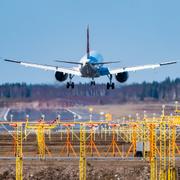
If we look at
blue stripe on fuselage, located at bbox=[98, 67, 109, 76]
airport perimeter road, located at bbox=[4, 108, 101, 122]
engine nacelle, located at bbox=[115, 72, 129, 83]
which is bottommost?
airport perimeter road, located at bbox=[4, 108, 101, 122]

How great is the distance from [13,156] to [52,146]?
16.3m

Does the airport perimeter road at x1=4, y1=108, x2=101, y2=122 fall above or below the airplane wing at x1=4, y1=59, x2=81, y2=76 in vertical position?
below

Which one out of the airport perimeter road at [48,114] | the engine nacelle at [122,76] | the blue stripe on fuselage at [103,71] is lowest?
the airport perimeter road at [48,114]

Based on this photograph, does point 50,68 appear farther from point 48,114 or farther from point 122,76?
point 48,114

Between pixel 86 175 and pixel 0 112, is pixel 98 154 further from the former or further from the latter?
pixel 0 112

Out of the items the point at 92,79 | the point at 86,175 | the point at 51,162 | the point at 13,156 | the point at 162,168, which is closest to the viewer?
the point at 162,168

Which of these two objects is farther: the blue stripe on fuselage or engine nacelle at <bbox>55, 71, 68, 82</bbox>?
engine nacelle at <bbox>55, 71, 68, 82</bbox>

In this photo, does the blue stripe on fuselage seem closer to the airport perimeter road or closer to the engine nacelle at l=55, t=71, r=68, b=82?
the engine nacelle at l=55, t=71, r=68, b=82

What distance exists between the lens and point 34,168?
73312 mm

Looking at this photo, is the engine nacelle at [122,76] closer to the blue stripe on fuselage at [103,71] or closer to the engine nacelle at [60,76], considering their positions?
the blue stripe on fuselage at [103,71]

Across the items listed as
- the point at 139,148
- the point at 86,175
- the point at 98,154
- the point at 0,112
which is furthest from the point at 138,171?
the point at 0,112

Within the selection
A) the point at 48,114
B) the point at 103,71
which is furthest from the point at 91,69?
the point at 48,114

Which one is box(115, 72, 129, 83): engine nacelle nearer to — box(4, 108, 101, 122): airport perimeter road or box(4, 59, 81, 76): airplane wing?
box(4, 59, 81, 76): airplane wing

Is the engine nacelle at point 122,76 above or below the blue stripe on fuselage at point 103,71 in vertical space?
below
